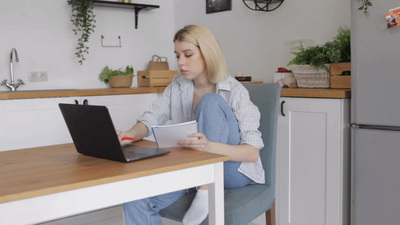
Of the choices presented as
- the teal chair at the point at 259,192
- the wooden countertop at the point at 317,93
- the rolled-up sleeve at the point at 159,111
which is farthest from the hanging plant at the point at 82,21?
the teal chair at the point at 259,192

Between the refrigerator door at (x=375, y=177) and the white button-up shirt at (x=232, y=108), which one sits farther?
the refrigerator door at (x=375, y=177)

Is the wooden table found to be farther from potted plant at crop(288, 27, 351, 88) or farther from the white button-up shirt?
potted plant at crop(288, 27, 351, 88)

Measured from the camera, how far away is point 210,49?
1915 millimetres

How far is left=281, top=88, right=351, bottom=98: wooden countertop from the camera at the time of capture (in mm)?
2303

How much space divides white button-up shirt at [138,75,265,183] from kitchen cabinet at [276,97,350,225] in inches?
23.5

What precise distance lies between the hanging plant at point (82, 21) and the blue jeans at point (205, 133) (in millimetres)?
2185

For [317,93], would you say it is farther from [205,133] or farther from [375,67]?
[205,133]

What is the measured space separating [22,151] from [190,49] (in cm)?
79

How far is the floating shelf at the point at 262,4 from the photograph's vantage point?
3.26 metres

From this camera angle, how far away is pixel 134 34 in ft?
13.6

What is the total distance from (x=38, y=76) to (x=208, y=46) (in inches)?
83.5

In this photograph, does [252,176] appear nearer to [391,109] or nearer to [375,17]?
[391,109]

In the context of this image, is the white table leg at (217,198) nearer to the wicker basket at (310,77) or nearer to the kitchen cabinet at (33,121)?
the wicker basket at (310,77)

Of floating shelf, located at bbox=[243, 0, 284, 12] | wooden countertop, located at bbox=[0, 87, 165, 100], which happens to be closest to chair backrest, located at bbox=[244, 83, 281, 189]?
floating shelf, located at bbox=[243, 0, 284, 12]
